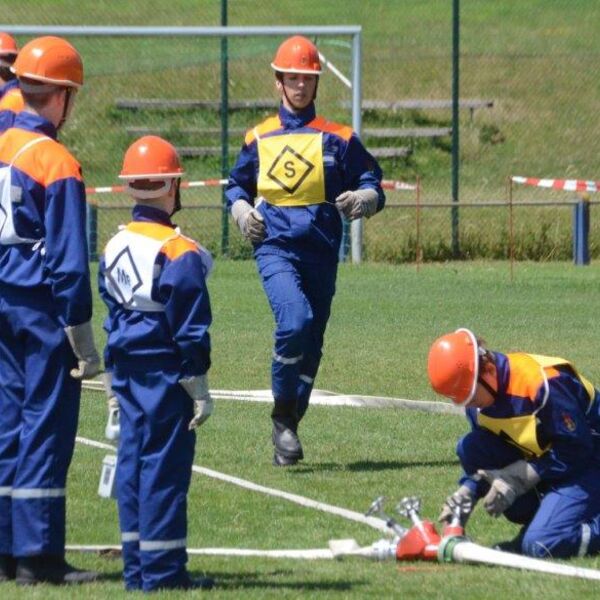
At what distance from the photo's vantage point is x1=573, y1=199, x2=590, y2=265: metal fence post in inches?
912

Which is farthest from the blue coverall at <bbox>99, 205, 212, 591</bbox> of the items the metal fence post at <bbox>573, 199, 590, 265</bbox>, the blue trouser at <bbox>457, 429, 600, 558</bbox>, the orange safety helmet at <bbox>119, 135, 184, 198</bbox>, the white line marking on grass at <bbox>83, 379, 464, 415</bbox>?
the metal fence post at <bbox>573, 199, 590, 265</bbox>

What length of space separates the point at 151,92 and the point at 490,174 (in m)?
5.83

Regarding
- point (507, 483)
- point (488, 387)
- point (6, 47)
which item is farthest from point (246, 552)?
point (6, 47)

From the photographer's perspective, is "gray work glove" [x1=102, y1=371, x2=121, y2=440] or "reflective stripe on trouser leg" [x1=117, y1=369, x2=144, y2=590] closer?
"reflective stripe on trouser leg" [x1=117, y1=369, x2=144, y2=590]

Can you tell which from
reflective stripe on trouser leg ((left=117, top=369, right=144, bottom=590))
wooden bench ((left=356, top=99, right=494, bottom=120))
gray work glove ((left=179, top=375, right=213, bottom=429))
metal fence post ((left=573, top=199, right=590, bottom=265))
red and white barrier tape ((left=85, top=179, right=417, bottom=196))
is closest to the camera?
gray work glove ((left=179, top=375, right=213, bottom=429))

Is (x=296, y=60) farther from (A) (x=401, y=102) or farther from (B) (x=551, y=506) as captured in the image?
(A) (x=401, y=102)

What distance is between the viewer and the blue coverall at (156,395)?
637cm

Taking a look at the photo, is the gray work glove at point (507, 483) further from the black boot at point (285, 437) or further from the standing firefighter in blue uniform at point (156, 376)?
the black boot at point (285, 437)

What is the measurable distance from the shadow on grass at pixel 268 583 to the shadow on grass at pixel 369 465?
249 cm

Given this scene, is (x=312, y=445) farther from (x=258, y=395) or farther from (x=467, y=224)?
(x=467, y=224)

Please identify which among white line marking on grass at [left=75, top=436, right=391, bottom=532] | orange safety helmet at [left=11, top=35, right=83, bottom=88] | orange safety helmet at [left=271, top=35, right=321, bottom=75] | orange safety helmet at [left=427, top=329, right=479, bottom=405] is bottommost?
white line marking on grass at [left=75, top=436, right=391, bottom=532]

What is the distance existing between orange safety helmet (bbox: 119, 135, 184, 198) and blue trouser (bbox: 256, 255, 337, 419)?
2899 mm

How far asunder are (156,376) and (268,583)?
3.30 ft

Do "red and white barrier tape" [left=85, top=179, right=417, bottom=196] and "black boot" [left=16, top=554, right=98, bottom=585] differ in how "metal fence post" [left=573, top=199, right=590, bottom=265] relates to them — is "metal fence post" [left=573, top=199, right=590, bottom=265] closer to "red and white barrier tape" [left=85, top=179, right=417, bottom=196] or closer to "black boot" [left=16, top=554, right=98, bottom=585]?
"red and white barrier tape" [left=85, top=179, right=417, bottom=196]
